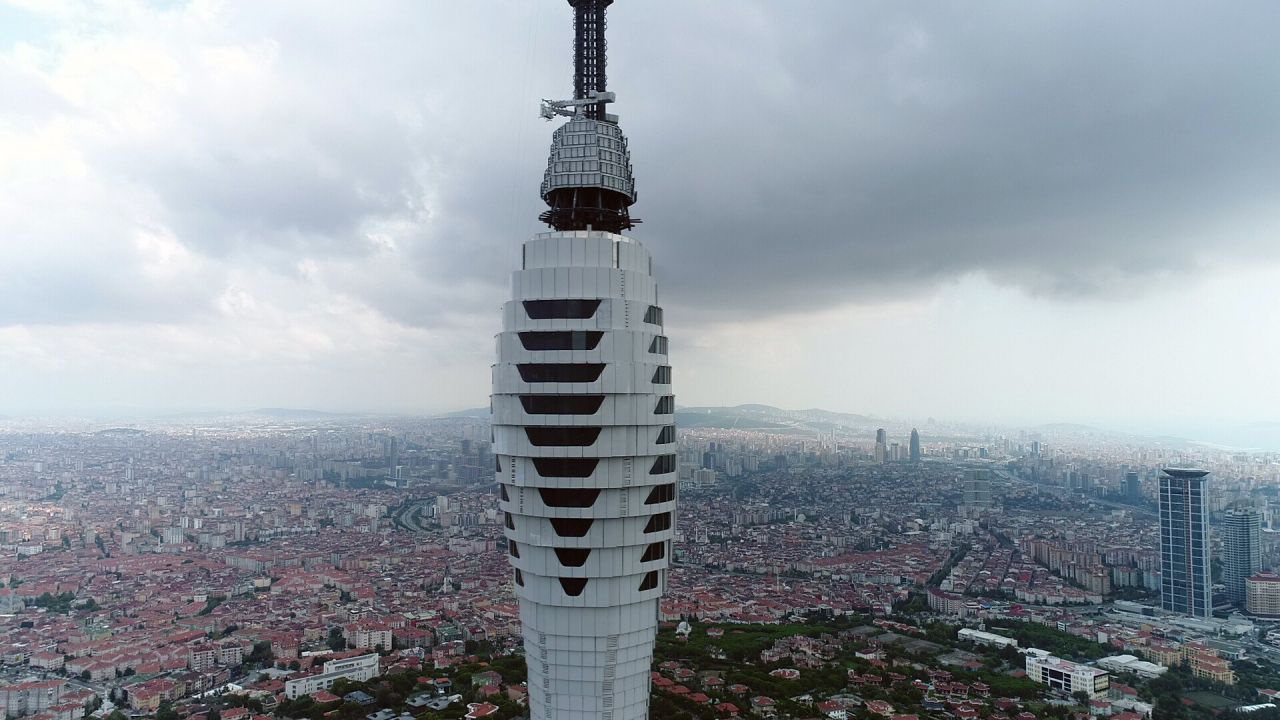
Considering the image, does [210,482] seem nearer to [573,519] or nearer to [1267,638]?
[573,519]

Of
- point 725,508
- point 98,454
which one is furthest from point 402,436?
point 725,508

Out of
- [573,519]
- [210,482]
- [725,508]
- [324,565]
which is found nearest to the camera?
[573,519]

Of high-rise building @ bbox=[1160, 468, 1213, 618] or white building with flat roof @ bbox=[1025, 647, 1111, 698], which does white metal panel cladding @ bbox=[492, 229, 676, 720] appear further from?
high-rise building @ bbox=[1160, 468, 1213, 618]

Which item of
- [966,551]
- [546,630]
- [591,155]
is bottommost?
[966,551]

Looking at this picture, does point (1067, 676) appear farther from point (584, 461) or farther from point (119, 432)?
point (119, 432)

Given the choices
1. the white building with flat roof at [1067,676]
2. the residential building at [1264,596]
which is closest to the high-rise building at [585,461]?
the white building with flat roof at [1067,676]
